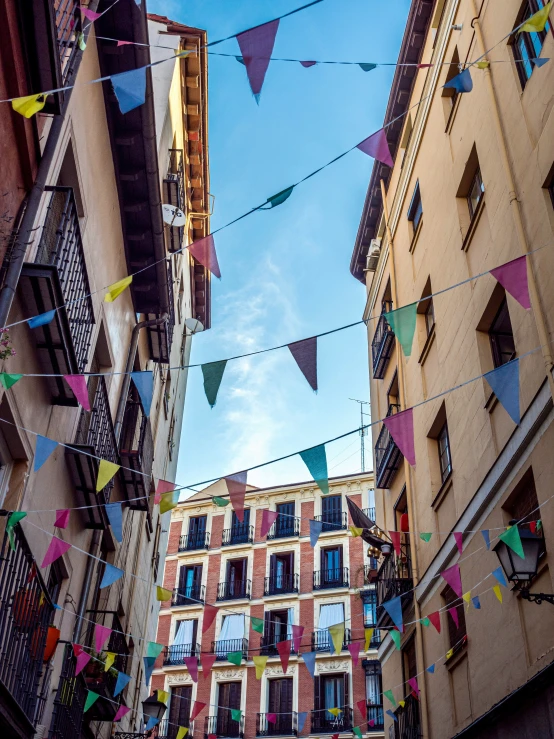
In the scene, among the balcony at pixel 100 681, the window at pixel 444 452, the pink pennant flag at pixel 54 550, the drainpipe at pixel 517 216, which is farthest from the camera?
the window at pixel 444 452

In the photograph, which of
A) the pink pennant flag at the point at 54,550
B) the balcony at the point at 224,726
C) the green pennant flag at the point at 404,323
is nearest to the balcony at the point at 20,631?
the pink pennant flag at the point at 54,550

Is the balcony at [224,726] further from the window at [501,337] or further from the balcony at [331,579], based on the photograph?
the window at [501,337]

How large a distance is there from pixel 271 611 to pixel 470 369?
25.9 meters

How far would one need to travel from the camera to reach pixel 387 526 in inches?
631

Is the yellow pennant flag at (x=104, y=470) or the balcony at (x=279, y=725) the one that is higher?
the balcony at (x=279, y=725)

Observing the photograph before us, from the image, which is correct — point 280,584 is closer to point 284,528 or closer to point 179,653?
point 284,528

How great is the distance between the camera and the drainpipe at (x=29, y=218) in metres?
6.10

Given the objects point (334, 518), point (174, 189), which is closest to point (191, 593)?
point (334, 518)

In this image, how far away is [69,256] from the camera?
25.9 feet

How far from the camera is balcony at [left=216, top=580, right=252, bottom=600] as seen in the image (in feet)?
116

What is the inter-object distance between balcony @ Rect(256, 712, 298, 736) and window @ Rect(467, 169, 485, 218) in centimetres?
2433

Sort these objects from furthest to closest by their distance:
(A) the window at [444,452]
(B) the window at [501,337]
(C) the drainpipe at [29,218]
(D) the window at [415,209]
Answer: (D) the window at [415,209], (A) the window at [444,452], (B) the window at [501,337], (C) the drainpipe at [29,218]

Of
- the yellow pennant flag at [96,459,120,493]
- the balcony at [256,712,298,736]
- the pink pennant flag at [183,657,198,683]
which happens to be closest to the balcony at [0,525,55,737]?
the yellow pennant flag at [96,459,120,493]

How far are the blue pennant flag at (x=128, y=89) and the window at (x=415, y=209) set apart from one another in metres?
10.6
